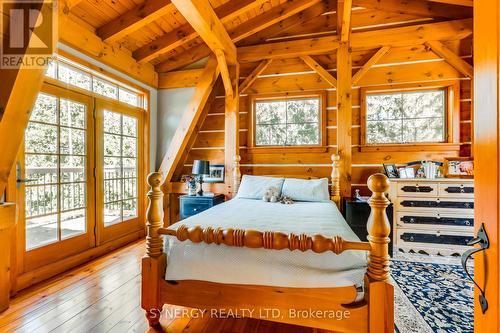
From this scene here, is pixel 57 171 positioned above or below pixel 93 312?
above

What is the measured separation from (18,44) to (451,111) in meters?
4.36

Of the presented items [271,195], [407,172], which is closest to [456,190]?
[407,172]

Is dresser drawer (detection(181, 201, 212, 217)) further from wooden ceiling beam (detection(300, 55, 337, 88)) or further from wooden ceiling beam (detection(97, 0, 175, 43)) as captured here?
wooden ceiling beam (detection(300, 55, 337, 88))

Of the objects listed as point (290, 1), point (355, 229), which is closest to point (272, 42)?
point (290, 1)

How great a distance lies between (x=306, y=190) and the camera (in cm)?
306

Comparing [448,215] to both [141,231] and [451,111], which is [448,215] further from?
[141,231]

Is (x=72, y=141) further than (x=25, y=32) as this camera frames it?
Yes

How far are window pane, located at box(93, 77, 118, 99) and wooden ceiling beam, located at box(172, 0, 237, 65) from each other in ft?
4.74

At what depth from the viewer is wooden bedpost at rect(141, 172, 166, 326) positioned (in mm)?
1625

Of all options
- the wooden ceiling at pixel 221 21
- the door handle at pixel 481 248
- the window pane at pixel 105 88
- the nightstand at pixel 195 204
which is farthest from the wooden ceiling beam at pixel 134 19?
the door handle at pixel 481 248

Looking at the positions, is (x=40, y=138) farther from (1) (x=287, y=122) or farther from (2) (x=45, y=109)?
(1) (x=287, y=122)

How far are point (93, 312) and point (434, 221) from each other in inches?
146

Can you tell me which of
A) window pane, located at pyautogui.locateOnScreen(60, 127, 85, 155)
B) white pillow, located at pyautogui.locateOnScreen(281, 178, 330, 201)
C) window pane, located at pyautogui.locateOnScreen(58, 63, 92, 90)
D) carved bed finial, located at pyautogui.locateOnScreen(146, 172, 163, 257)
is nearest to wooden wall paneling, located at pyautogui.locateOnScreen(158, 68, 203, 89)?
window pane, located at pyautogui.locateOnScreen(58, 63, 92, 90)

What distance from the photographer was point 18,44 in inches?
42.5
